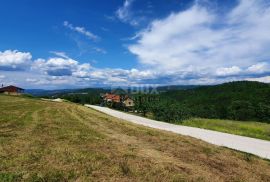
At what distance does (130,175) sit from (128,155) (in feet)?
8.70

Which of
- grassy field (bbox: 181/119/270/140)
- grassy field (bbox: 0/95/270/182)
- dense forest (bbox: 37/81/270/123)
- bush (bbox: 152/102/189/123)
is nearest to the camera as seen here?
grassy field (bbox: 0/95/270/182)

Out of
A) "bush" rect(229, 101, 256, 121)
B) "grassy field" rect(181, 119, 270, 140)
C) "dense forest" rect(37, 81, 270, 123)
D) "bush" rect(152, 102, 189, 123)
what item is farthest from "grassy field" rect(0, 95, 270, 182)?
"bush" rect(229, 101, 256, 121)

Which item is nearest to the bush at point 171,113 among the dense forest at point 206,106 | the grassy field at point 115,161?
the dense forest at point 206,106

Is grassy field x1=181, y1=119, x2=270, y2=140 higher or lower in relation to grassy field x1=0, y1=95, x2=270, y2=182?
lower

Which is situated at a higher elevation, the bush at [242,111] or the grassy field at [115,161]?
the grassy field at [115,161]

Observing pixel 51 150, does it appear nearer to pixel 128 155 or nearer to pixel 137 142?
pixel 128 155

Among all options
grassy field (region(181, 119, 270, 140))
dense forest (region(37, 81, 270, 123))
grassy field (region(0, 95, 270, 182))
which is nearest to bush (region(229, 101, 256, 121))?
dense forest (region(37, 81, 270, 123))

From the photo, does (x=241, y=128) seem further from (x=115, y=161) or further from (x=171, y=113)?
(x=115, y=161)

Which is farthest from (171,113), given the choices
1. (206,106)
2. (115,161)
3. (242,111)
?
(206,106)

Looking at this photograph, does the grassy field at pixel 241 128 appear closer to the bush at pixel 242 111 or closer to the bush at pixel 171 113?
the bush at pixel 171 113

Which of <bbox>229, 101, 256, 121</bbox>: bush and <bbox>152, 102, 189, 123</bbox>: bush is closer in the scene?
<bbox>152, 102, 189, 123</bbox>: bush

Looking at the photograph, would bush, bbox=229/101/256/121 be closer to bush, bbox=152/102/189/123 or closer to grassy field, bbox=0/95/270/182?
bush, bbox=152/102/189/123

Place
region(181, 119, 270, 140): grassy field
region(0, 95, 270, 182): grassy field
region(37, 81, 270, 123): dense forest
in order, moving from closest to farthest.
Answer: region(0, 95, 270, 182): grassy field
region(181, 119, 270, 140): grassy field
region(37, 81, 270, 123): dense forest

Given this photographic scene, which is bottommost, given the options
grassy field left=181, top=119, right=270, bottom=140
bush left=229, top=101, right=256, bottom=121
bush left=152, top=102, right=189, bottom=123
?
bush left=229, top=101, right=256, bottom=121
